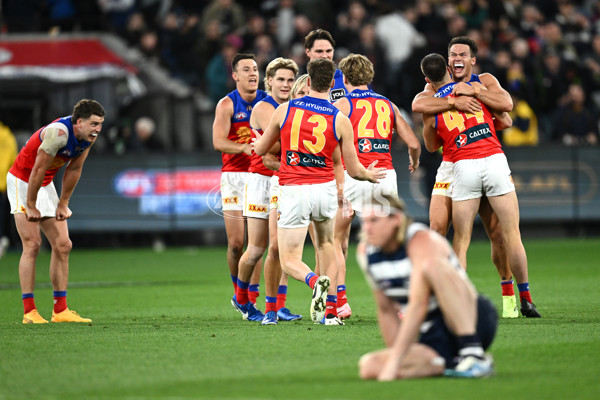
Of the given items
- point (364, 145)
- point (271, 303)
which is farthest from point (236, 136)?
point (271, 303)

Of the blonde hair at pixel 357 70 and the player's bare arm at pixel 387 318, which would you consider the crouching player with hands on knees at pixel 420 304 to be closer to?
the player's bare arm at pixel 387 318

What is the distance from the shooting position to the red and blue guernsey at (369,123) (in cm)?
1111

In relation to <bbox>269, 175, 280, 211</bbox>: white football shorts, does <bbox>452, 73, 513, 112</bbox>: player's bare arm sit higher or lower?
higher

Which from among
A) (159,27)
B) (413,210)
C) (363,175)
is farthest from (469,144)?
(159,27)

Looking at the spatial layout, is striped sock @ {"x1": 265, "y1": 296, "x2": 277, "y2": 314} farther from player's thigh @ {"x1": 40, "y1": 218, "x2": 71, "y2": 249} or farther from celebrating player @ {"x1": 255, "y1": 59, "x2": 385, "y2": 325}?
player's thigh @ {"x1": 40, "y1": 218, "x2": 71, "y2": 249}

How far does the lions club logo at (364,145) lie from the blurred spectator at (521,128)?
11.7 meters

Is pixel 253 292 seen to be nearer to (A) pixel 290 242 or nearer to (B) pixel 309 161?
(A) pixel 290 242

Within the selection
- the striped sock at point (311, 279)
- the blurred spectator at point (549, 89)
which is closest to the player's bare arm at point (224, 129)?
the striped sock at point (311, 279)

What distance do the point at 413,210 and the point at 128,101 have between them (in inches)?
276

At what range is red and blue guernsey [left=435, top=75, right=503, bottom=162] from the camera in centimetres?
1083

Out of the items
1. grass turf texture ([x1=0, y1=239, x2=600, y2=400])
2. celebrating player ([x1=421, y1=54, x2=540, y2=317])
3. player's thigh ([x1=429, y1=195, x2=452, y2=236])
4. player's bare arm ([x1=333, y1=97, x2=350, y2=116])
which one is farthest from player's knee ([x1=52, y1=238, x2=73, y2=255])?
celebrating player ([x1=421, y1=54, x2=540, y2=317])

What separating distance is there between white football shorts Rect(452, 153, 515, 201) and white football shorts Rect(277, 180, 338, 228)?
141 centimetres

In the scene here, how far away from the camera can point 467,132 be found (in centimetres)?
1085

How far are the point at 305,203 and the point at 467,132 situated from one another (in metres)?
1.96
